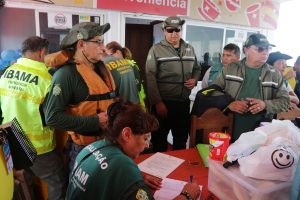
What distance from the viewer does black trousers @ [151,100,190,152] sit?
264 centimetres

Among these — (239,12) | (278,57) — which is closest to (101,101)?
(278,57)

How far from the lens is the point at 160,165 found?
1.47m

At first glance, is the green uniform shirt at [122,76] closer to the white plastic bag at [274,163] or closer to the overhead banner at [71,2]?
the white plastic bag at [274,163]

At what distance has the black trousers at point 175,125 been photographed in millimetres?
2643

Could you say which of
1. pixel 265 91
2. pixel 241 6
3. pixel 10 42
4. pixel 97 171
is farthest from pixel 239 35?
pixel 97 171

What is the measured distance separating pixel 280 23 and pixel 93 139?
16.7 feet

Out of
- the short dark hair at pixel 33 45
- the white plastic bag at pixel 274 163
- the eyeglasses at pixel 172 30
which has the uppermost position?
the eyeglasses at pixel 172 30

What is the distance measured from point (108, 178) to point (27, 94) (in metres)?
1.13

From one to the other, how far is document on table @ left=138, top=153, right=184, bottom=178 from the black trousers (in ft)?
3.46

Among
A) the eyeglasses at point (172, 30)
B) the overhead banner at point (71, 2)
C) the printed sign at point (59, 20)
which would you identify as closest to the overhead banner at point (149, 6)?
the overhead banner at point (71, 2)

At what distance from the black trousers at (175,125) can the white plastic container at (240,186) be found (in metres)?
1.46

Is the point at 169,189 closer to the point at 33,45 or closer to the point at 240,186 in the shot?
the point at 240,186

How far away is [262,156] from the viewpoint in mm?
981

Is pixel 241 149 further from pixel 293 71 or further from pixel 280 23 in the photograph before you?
pixel 280 23
